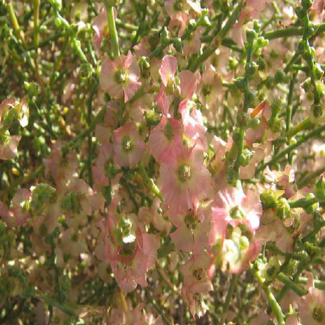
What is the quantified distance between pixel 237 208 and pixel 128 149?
236mm

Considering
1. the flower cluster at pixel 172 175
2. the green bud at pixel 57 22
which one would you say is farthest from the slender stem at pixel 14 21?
the green bud at pixel 57 22

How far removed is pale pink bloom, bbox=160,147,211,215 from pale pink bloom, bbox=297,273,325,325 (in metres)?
0.20

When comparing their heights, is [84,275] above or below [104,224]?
below

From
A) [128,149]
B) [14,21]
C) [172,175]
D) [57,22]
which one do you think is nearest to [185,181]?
[172,175]

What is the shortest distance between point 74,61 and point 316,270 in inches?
33.2

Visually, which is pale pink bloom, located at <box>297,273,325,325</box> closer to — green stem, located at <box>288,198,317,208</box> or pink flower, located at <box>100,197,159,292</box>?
green stem, located at <box>288,198,317,208</box>

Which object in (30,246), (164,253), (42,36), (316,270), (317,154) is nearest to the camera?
(164,253)

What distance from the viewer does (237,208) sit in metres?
0.66

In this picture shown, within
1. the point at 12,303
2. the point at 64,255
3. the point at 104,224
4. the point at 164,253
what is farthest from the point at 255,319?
the point at 12,303

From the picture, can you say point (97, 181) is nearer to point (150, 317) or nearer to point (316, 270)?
point (150, 317)

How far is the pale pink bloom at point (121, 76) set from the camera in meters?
0.85

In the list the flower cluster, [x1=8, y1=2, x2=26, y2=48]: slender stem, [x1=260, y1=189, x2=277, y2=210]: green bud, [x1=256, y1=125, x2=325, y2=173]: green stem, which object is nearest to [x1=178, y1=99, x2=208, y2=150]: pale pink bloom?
the flower cluster

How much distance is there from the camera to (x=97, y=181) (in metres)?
0.95

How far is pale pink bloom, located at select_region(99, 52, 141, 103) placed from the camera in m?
0.85
